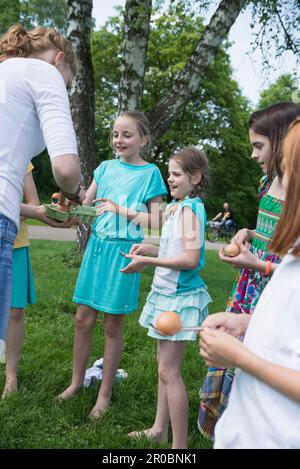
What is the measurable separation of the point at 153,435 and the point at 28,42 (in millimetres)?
2175

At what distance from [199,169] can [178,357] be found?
3.42 feet

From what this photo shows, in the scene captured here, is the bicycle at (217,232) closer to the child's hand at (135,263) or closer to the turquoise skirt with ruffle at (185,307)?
the turquoise skirt with ruffle at (185,307)

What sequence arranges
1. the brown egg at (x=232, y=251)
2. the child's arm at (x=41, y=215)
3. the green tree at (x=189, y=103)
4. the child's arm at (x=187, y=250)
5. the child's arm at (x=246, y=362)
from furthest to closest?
1. the green tree at (x=189, y=103)
2. the child's arm at (x=187, y=250)
3. the child's arm at (x=41, y=215)
4. the brown egg at (x=232, y=251)
5. the child's arm at (x=246, y=362)

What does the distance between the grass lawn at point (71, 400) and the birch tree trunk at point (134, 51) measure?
11.5 ft

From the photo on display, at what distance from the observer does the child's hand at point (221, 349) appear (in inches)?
52.3

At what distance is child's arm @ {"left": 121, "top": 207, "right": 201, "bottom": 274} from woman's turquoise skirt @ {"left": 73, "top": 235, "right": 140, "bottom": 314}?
53cm

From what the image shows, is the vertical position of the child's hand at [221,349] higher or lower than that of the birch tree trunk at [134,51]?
lower

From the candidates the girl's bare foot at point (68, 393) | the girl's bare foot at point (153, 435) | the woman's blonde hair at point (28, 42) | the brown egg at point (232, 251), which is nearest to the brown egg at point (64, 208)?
the woman's blonde hair at point (28, 42)

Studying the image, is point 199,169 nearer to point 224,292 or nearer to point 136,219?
point 136,219

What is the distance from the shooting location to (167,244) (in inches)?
110

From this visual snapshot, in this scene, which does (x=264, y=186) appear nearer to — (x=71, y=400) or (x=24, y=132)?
(x=24, y=132)

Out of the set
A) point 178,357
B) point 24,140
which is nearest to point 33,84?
point 24,140

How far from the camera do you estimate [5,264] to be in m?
1.90

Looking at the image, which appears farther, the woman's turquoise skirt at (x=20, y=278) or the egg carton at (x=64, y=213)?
the woman's turquoise skirt at (x=20, y=278)
